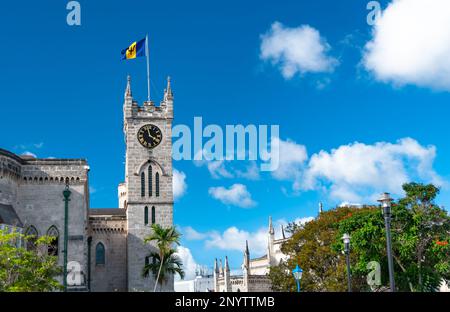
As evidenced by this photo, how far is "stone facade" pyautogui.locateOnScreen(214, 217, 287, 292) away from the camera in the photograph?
102 m

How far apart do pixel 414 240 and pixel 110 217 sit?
41073 millimetres

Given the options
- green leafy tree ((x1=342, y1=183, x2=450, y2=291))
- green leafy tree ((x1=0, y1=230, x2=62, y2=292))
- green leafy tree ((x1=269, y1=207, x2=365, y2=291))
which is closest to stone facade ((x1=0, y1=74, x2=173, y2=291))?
green leafy tree ((x1=269, y1=207, x2=365, y2=291))

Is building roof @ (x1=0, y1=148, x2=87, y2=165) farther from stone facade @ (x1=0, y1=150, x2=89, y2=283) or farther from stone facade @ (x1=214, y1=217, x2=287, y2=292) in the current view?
stone facade @ (x1=214, y1=217, x2=287, y2=292)

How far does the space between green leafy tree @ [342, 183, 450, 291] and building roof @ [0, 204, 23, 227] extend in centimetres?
3254

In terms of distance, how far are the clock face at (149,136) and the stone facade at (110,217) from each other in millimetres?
537

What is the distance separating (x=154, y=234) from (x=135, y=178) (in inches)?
286

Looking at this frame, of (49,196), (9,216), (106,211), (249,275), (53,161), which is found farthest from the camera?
(249,275)

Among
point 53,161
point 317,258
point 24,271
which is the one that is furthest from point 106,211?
point 24,271

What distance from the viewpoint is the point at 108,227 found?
250 ft

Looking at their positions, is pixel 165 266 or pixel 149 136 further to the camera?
pixel 149 136

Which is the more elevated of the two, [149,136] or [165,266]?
[149,136]

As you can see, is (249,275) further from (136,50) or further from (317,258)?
(136,50)

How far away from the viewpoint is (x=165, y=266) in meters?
68.9
